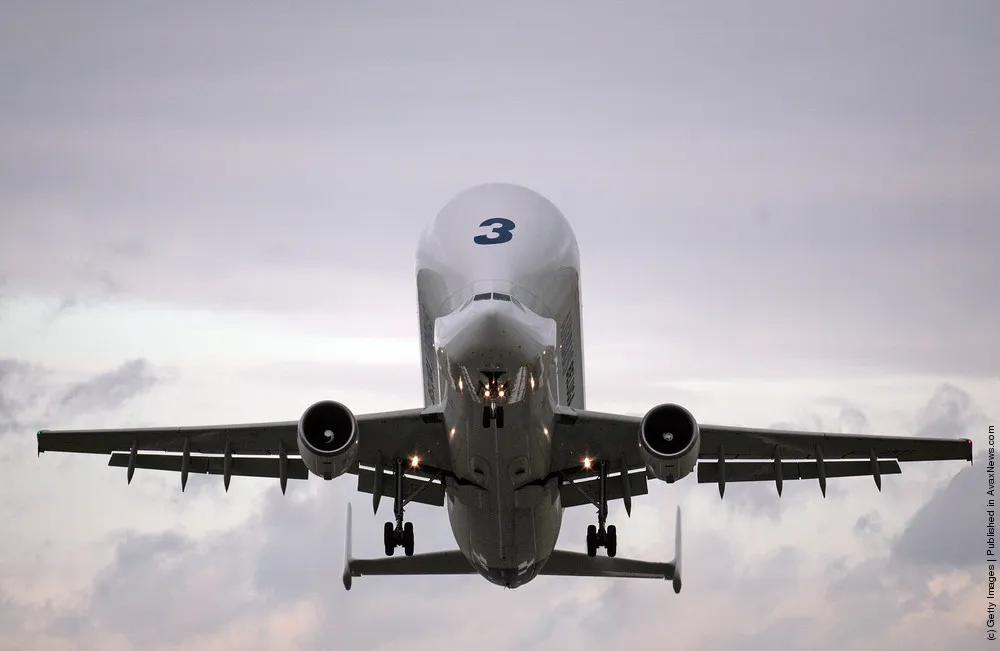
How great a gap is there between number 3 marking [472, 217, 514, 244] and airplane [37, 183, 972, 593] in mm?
29

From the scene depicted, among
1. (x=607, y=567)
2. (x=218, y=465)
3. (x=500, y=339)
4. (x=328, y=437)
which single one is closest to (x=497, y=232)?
(x=500, y=339)

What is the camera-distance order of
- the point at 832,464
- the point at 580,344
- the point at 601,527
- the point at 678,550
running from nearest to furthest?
the point at 580,344 < the point at 601,527 < the point at 832,464 < the point at 678,550

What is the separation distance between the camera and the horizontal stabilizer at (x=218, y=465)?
31.7m

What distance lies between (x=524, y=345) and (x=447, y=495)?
836 centimetres

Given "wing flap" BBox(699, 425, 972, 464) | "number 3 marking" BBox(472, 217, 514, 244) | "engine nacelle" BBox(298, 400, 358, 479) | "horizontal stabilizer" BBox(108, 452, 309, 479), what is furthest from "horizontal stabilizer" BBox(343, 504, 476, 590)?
Answer: "number 3 marking" BBox(472, 217, 514, 244)

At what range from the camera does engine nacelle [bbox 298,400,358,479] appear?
79.2 feet

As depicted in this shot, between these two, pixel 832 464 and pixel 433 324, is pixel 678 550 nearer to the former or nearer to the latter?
pixel 832 464

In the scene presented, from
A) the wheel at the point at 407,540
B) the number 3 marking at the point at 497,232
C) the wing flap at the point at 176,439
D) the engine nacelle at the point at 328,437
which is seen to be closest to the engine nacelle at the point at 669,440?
the number 3 marking at the point at 497,232

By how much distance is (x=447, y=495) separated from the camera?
2902cm

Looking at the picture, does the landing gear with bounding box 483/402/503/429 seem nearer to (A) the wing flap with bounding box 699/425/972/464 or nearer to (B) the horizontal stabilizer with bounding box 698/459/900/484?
(A) the wing flap with bounding box 699/425/972/464

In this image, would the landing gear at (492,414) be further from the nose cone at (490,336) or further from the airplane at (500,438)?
the nose cone at (490,336)

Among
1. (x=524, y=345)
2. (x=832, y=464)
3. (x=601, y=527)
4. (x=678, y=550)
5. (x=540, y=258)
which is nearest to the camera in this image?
(x=524, y=345)

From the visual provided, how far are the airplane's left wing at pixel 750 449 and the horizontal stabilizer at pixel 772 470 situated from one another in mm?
24

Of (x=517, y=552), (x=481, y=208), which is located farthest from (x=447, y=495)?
(x=481, y=208)
